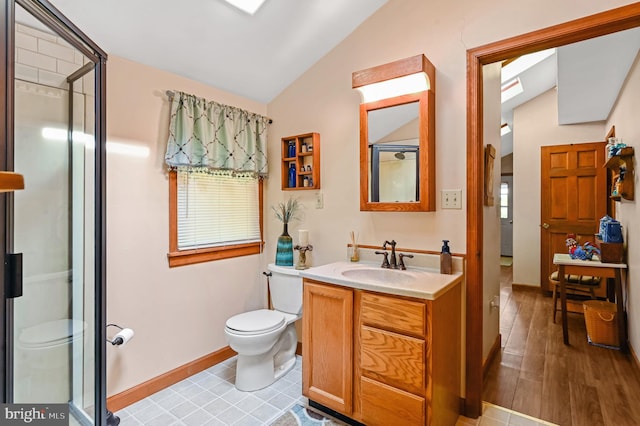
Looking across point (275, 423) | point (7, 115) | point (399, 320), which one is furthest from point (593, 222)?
point (7, 115)

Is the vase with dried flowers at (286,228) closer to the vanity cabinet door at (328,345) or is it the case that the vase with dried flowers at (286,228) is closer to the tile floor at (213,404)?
the vanity cabinet door at (328,345)

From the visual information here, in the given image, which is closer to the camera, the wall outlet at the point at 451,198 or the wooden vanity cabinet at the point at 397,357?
the wooden vanity cabinet at the point at 397,357

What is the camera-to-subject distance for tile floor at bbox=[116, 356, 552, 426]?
1835 mm

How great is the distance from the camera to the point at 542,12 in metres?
1.66

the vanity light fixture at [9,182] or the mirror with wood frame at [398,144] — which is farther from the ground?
the mirror with wood frame at [398,144]

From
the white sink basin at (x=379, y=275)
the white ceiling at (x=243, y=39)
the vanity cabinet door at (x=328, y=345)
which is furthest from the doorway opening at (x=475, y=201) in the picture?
the white ceiling at (x=243, y=39)

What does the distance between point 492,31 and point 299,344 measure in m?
2.57

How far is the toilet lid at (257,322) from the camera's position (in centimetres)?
207

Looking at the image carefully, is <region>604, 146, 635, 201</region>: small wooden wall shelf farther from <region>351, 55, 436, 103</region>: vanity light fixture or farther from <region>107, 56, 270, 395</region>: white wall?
<region>107, 56, 270, 395</region>: white wall

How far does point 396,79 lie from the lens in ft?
6.37

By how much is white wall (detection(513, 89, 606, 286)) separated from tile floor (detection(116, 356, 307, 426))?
156 inches

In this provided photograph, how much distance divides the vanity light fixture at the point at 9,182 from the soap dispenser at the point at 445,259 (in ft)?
6.05

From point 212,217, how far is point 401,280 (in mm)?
1487

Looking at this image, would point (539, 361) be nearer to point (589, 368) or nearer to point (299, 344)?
point (589, 368)
